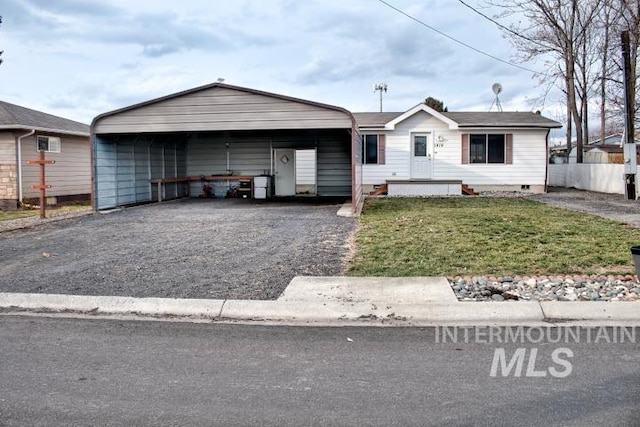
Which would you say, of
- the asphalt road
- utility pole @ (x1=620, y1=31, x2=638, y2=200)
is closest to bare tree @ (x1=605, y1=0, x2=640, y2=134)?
utility pole @ (x1=620, y1=31, x2=638, y2=200)

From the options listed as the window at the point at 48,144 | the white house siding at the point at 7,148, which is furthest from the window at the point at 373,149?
the white house siding at the point at 7,148

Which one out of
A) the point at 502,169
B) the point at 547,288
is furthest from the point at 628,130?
the point at 547,288

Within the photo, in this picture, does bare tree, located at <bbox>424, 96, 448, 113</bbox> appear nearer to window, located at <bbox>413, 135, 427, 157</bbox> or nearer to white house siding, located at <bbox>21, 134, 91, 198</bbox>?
window, located at <bbox>413, 135, 427, 157</bbox>

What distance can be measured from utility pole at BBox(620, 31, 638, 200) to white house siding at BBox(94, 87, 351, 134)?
25.9 feet

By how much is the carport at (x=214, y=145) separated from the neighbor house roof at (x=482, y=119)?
2.00 m

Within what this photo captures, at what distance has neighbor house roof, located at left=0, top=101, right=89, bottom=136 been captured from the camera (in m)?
18.2

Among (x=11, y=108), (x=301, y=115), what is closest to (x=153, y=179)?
(x=11, y=108)

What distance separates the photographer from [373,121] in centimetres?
2388

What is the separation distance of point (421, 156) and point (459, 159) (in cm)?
155

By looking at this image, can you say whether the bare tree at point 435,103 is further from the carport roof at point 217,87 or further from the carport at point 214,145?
the carport roof at point 217,87

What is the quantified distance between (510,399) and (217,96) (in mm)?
13322

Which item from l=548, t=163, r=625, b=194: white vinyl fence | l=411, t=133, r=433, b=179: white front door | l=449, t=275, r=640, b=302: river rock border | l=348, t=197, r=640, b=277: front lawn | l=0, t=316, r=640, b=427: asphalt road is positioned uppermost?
l=411, t=133, r=433, b=179: white front door

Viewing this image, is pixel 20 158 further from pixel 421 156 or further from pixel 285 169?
pixel 421 156

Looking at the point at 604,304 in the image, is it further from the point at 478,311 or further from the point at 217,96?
the point at 217,96
